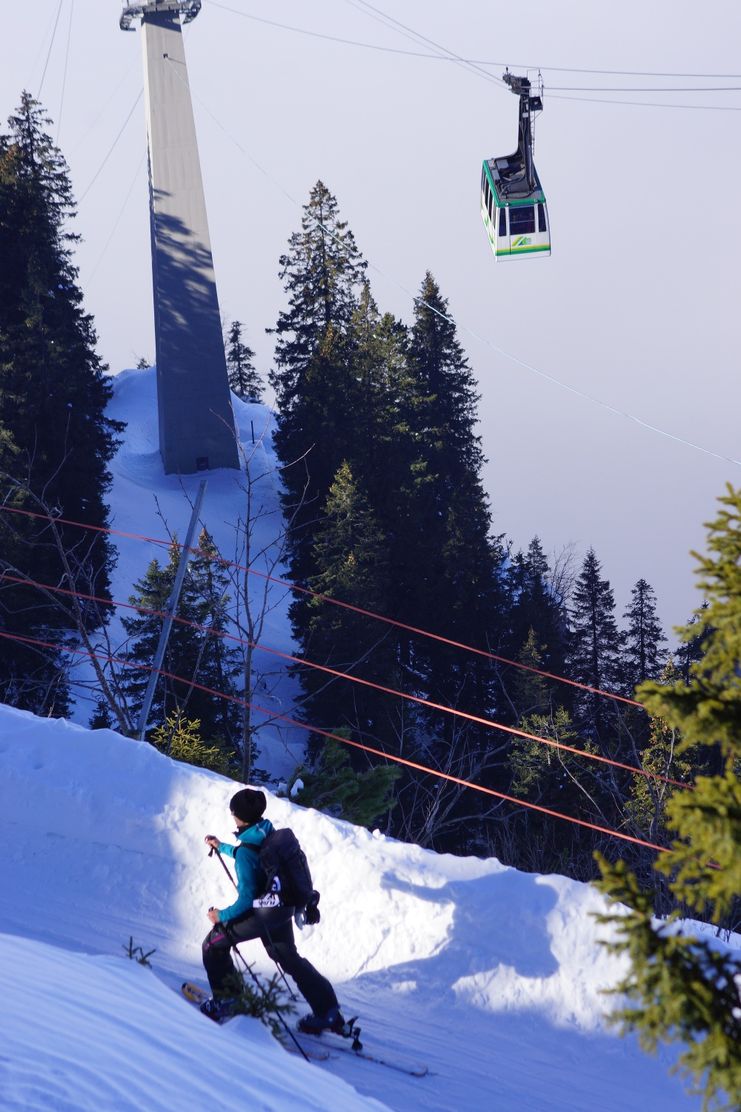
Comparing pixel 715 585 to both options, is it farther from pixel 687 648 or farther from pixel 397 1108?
pixel 687 648

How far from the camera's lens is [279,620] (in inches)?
1635

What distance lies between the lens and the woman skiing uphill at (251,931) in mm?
7406

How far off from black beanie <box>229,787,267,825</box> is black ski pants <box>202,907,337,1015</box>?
56cm

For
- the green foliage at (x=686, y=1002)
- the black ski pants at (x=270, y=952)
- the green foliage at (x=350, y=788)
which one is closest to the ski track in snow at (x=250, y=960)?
the black ski pants at (x=270, y=952)

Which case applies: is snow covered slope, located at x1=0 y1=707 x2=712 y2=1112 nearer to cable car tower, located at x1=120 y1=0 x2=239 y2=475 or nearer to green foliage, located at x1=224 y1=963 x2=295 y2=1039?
green foliage, located at x1=224 y1=963 x2=295 y2=1039

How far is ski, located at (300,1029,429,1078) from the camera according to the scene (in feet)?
25.2

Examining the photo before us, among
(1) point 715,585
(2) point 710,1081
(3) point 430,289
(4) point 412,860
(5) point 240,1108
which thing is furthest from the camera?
(3) point 430,289

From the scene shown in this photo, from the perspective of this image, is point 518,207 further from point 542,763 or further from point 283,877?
point 542,763

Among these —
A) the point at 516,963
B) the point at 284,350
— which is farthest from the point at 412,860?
the point at 284,350

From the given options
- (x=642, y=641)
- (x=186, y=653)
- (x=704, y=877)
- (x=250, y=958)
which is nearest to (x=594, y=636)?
(x=642, y=641)

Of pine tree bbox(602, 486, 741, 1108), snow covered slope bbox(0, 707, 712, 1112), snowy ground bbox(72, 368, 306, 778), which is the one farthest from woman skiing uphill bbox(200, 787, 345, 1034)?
snowy ground bbox(72, 368, 306, 778)

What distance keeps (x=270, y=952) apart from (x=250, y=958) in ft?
5.69

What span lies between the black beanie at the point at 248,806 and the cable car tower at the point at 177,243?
35.3 m

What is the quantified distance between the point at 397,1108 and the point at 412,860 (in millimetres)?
3219
